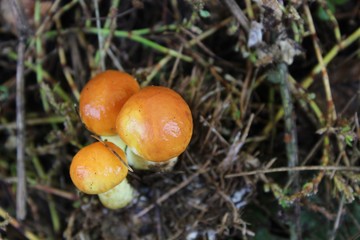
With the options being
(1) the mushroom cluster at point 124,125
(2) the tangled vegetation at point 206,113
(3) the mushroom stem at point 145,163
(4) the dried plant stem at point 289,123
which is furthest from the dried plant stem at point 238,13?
(3) the mushroom stem at point 145,163

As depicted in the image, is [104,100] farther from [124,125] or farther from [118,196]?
[118,196]

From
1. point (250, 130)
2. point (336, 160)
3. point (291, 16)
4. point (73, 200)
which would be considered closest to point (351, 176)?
point (336, 160)

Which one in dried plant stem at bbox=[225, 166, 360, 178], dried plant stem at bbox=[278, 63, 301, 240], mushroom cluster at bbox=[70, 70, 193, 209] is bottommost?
dried plant stem at bbox=[225, 166, 360, 178]

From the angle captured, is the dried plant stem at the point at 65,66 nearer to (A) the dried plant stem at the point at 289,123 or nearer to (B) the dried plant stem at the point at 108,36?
(B) the dried plant stem at the point at 108,36

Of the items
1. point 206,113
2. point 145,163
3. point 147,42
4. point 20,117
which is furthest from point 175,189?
point 20,117

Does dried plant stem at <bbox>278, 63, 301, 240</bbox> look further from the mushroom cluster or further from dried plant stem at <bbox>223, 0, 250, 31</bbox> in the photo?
the mushroom cluster

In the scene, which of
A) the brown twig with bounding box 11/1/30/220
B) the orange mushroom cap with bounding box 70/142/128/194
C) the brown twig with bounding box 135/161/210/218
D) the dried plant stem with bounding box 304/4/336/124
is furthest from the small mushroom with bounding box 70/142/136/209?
the dried plant stem with bounding box 304/4/336/124

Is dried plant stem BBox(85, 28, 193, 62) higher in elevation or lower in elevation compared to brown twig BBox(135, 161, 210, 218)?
higher
